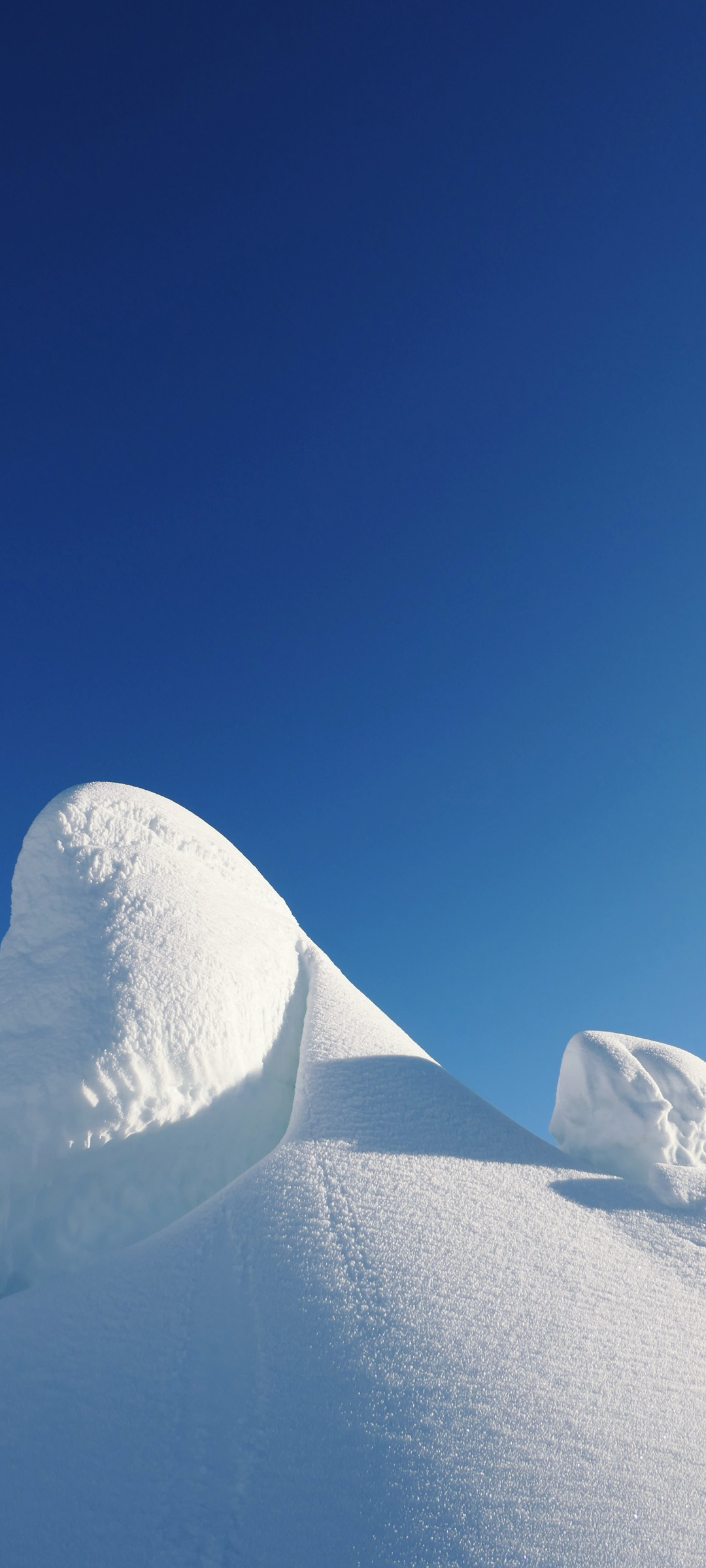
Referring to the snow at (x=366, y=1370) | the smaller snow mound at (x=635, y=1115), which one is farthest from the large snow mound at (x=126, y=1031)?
the smaller snow mound at (x=635, y=1115)

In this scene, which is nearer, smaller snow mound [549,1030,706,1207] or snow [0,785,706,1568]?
snow [0,785,706,1568]

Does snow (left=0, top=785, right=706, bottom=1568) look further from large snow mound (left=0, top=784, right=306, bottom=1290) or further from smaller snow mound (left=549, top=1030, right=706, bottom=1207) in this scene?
smaller snow mound (left=549, top=1030, right=706, bottom=1207)

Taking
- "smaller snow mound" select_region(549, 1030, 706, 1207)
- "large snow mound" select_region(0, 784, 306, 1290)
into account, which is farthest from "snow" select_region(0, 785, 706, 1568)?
"smaller snow mound" select_region(549, 1030, 706, 1207)

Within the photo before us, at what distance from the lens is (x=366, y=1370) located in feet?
10.4

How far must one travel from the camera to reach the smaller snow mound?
4.73 metres

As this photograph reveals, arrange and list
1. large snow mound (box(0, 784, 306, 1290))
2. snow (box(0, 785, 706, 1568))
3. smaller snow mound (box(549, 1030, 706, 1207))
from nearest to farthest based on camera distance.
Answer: snow (box(0, 785, 706, 1568)) < large snow mound (box(0, 784, 306, 1290)) < smaller snow mound (box(549, 1030, 706, 1207))

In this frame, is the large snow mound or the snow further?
the large snow mound

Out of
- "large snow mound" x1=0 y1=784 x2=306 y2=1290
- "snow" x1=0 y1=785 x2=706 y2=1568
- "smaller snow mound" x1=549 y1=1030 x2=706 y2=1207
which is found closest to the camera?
"snow" x1=0 y1=785 x2=706 y2=1568

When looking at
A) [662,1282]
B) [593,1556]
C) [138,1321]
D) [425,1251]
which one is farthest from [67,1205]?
[662,1282]

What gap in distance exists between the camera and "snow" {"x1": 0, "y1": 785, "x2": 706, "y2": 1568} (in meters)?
2.79

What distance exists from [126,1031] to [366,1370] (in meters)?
1.87

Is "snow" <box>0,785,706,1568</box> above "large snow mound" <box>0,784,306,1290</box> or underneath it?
underneath

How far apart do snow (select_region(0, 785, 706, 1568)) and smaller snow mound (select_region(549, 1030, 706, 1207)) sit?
0.95ft

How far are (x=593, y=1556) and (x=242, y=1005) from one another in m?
2.82
